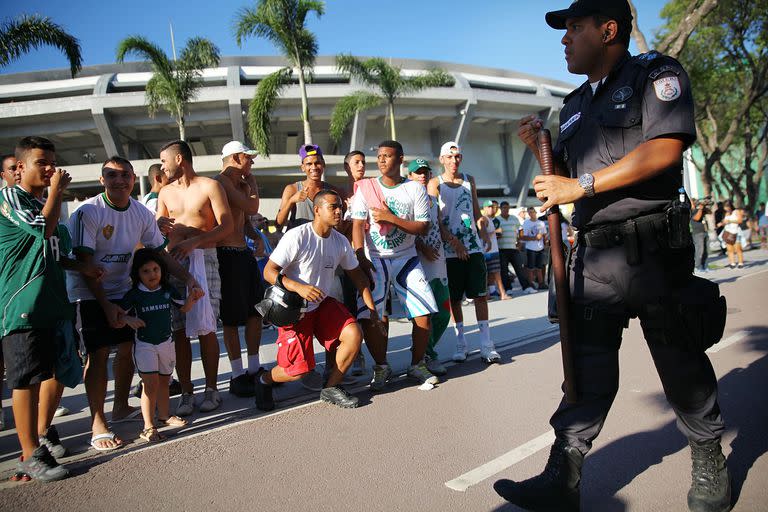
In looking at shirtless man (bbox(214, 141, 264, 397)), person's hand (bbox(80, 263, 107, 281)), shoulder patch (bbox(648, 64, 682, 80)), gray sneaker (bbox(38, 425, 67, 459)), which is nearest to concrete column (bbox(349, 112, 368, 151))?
shirtless man (bbox(214, 141, 264, 397))

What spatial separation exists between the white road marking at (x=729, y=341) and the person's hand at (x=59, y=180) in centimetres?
537

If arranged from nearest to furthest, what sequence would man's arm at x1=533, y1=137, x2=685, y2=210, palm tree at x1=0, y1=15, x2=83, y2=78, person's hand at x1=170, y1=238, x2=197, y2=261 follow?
1. man's arm at x1=533, y1=137, x2=685, y2=210
2. person's hand at x1=170, y1=238, x2=197, y2=261
3. palm tree at x1=0, y1=15, x2=83, y2=78

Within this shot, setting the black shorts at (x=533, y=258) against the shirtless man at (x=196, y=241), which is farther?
the black shorts at (x=533, y=258)

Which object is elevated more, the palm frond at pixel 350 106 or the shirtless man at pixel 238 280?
the palm frond at pixel 350 106

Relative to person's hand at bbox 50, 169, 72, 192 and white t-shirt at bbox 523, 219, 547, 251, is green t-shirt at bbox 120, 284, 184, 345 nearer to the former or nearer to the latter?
person's hand at bbox 50, 169, 72, 192

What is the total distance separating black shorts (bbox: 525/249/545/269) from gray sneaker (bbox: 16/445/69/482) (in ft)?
36.7

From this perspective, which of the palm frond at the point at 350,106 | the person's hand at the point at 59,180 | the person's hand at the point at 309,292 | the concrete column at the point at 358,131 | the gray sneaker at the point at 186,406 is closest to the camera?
the person's hand at the point at 59,180

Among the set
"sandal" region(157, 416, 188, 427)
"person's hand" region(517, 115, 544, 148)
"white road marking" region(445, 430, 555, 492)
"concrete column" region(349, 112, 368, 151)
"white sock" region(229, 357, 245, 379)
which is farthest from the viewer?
"concrete column" region(349, 112, 368, 151)


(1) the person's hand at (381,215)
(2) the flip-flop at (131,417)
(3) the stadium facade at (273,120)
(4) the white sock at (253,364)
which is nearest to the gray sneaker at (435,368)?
(1) the person's hand at (381,215)

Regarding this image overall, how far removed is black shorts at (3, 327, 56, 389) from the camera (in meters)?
3.11

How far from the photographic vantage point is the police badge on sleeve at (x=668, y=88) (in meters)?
2.15

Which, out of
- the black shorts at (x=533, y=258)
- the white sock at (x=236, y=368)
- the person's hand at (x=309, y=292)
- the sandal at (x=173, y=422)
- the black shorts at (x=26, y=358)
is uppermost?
the person's hand at (x=309, y=292)

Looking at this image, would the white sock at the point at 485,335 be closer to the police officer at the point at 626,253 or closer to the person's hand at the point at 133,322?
the police officer at the point at 626,253

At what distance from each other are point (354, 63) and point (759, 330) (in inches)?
747
